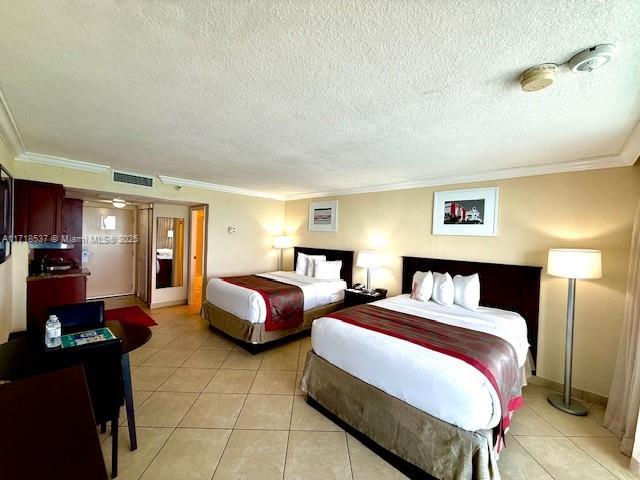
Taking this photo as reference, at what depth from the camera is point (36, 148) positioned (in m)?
3.05

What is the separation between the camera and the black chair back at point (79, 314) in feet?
6.51

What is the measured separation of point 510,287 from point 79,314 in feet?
14.1

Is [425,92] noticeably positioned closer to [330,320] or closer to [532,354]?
[330,320]

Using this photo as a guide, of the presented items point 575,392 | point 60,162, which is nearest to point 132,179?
point 60,162

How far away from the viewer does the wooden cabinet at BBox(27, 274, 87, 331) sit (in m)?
Answer: 3.61

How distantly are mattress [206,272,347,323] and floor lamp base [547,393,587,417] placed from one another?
9.39 feet

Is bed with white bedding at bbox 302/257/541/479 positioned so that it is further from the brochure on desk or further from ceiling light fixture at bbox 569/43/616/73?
ceiling light fixture at bbox 569/43/616/73

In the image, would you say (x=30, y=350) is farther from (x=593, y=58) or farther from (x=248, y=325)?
(x=593, y=58)

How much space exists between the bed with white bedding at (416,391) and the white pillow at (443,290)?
0.85 ft

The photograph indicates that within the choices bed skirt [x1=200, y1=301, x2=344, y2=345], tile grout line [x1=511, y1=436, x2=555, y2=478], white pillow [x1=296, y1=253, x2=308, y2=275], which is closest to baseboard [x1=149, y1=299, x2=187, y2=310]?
bed skirt [x1=200, y1=301, x2=344, y2=345]

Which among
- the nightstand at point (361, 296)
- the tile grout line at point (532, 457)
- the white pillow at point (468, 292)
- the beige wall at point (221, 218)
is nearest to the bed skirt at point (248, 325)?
the nightstand at point (361, 296)

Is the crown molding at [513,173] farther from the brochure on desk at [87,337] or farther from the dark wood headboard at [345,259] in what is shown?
A: the brochure on desk at [87,337]

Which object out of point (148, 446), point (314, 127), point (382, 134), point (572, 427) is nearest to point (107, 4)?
point (314, 127)

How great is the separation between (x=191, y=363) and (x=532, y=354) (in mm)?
4000
